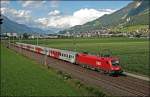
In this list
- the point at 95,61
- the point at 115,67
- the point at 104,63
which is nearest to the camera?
the point at 115,67

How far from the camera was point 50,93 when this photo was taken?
31.9 m

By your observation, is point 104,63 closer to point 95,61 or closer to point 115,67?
point 115,67

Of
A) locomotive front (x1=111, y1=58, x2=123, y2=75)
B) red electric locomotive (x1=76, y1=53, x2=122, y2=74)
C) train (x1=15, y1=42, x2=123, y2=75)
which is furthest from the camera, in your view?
train (x1=15, y1=42, x2=123, y2=75)

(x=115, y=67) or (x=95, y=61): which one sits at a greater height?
(x=95, y=61)

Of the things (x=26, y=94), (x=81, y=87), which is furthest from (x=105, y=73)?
(x=26, y=94)

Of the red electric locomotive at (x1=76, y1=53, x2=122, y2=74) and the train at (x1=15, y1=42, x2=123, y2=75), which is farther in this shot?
the train at (x1=15, y1=42, x2=123, y2=75)

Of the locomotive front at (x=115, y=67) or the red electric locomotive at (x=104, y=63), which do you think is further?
the red electric locomotive at (x=104, y=63)

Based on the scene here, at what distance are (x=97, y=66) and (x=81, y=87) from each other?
75.8ft

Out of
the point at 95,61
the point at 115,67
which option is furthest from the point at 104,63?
the point at 95,61

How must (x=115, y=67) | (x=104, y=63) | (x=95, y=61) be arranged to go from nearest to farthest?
(x=115, y=67) < (x=104, y=63) < (x=95, y=61)

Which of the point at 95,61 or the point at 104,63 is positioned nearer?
the point at 104,63

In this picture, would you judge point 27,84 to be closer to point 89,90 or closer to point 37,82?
point 37,82

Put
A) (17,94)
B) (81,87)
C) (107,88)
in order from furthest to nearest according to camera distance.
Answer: (107,88) → (81,87) → (17,94)

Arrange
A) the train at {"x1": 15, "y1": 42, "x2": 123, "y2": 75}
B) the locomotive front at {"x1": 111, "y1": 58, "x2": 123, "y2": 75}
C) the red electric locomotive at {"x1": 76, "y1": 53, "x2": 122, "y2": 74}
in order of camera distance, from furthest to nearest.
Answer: the train at {"x1": 15, "y1": 42, "x2": 123, "y2": 75} → the red electric locomotive at {"x1": 76, "y1": 53, "x2": 122, "y2": 74} → the locomotive front at {"x1": 111, "y1": 58, "x2": 123, "y2": 75}
